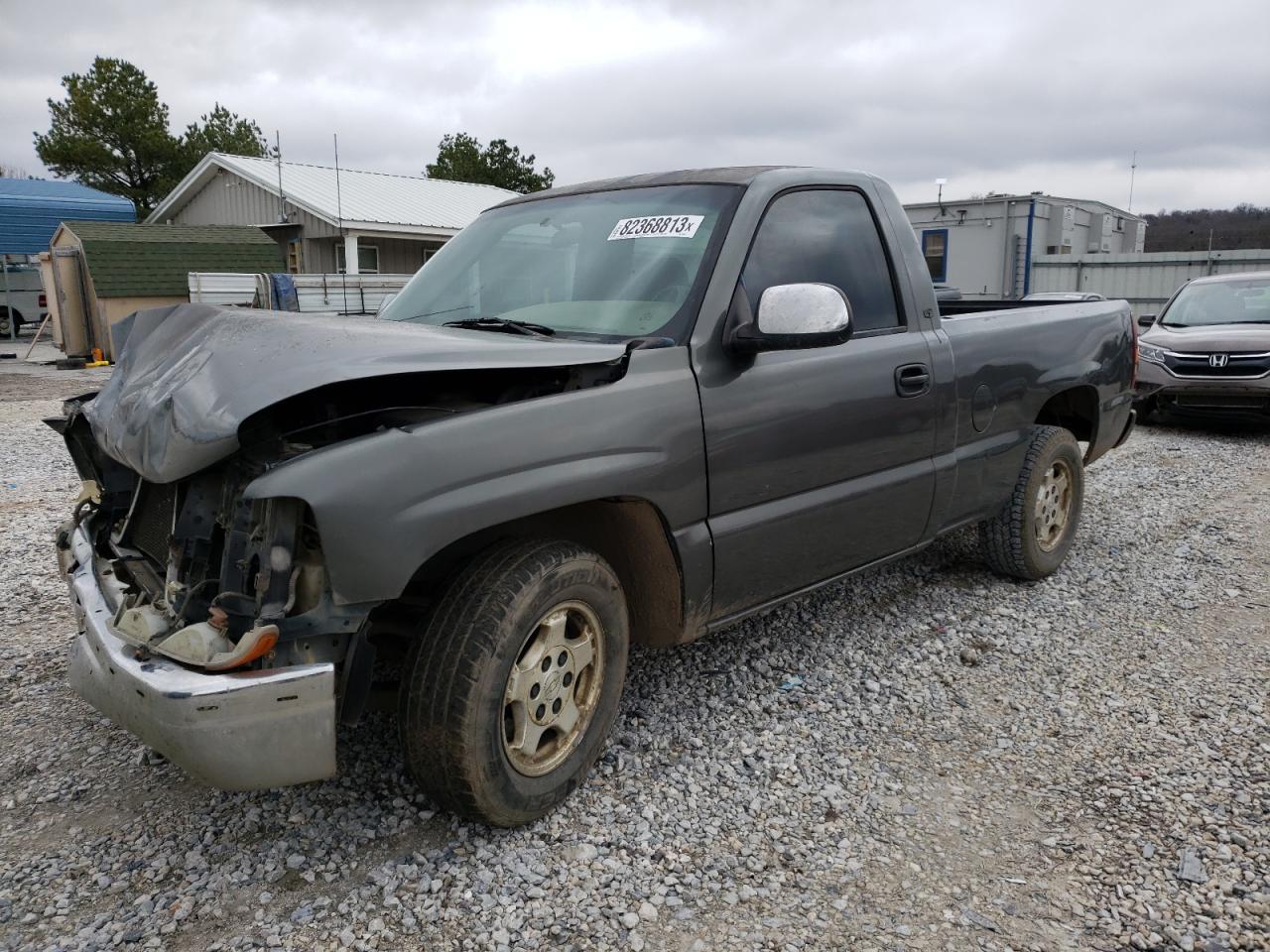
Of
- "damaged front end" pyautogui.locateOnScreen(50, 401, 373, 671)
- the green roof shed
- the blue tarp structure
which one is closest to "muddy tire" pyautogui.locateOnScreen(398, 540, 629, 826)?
"damaged front end" pyautogui.locateOnScreen(50, 401, 373, 671)

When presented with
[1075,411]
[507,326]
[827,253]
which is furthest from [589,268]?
[1075,411]

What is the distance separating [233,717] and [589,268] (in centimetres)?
192

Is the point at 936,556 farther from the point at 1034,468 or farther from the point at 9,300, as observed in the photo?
the point at 9,300

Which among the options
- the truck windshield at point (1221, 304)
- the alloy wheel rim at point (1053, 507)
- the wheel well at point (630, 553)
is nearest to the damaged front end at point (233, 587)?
the wheel well at point (630, 553)

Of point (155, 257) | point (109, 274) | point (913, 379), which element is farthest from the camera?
point (155, 257)

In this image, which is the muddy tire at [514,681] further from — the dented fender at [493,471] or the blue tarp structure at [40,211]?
the blue tarp structure at [40,211]

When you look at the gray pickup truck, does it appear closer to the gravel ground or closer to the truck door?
the truck door

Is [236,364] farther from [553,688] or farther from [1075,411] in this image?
[1075,411]

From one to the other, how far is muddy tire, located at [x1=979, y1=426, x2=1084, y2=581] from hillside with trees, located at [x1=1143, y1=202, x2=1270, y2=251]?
1150 inches

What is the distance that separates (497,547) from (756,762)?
120cm

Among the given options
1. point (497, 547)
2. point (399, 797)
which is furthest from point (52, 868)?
point (497, 547)

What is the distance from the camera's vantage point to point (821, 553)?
3.52m

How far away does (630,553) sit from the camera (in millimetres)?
3074

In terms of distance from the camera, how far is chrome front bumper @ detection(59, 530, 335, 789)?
7.18ft
